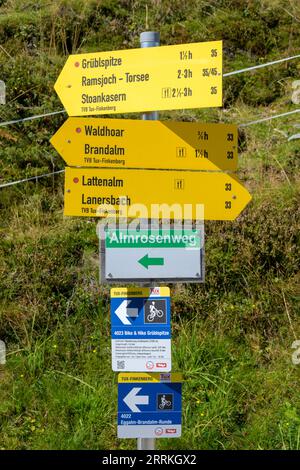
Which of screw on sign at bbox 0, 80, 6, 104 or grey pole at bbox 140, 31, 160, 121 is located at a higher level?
screw on sign at bbox 0, 80, 6, 104

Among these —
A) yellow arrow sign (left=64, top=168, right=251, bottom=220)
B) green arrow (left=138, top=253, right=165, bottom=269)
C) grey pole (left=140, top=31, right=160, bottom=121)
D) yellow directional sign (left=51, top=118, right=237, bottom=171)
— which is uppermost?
grey pole (left=140, top=31, right=160, bottom=121)

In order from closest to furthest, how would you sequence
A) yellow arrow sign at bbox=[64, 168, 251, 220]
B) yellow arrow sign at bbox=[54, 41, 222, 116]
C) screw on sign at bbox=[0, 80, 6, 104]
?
yellow arrow sign at bbox=[54, 41, 222, 116], yellow arrow sign at bbox=[64, 168, 251, 220], screw on sign at bbox=[0, 80, 6, 104]

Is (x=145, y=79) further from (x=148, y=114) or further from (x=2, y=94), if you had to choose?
(x=2, y=94)

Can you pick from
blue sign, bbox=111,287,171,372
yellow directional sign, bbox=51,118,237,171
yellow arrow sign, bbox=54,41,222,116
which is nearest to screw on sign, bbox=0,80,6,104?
yellow arrow sign, bbox=54,41,222,116

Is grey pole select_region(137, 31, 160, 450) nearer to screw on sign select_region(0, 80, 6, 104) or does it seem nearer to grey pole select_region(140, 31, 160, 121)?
grey pole select_region(140, 31, 160, 121)

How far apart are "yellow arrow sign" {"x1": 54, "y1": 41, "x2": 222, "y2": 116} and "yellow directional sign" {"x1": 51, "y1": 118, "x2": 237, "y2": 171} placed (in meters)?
0.12

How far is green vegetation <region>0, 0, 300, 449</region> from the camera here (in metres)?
5.46

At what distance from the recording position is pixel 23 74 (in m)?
7.86

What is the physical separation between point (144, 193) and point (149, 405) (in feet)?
3.99

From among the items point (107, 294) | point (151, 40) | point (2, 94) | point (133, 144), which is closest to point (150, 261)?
point (133, 144)

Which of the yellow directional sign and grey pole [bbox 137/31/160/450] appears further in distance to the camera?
the yellow directional sign

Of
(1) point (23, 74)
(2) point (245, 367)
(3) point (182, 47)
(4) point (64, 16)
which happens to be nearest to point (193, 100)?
(3) point (182, 47)

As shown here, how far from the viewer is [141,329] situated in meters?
4.21

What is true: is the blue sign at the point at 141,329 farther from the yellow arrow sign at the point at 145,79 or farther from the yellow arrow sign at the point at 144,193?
the yellow arrow sign at the point at 145,79
